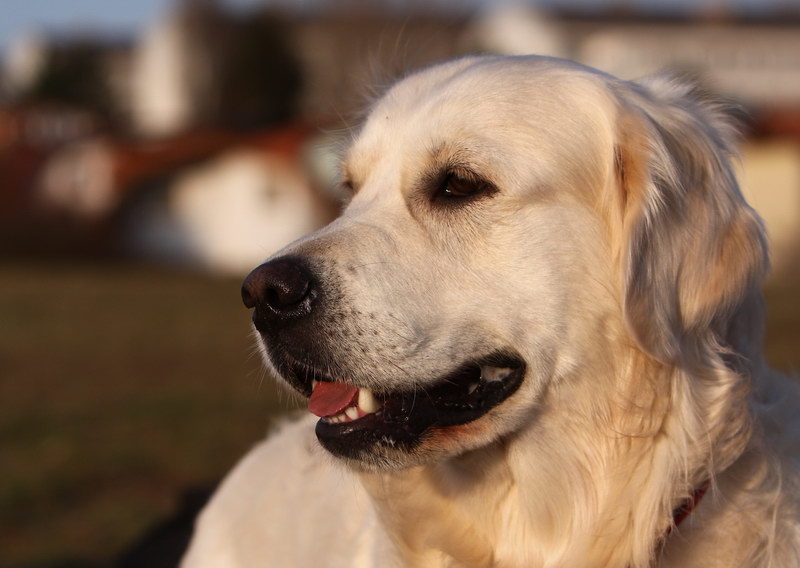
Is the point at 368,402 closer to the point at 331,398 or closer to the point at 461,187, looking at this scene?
the point at 331,398

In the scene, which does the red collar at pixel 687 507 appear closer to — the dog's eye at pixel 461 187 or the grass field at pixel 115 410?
the dog's eye at pixel 461 187

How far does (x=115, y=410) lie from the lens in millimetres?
10453

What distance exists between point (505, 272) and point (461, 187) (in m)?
0.32

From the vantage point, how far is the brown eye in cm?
323

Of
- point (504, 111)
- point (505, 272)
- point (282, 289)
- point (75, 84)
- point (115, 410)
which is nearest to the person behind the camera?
point (282, 289)

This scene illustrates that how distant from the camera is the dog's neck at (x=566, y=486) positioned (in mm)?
3062

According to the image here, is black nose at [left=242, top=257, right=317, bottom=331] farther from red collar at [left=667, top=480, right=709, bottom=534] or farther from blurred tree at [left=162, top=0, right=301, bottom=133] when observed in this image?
blurred tree at [left=162, top=0, right=301, bottom=133]

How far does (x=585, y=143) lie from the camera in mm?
3246

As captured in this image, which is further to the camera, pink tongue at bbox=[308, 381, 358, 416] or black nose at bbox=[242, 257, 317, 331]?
pink tongue at bbox=[308, 381, 358, 416]

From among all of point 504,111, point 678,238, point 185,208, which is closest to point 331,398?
point 504,111

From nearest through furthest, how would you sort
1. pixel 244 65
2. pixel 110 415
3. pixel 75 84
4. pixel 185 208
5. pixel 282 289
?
1. pixel 282 289
2. pixel 110 415
3. pixel 185 208
4. pixel 244 65
5. pixel 75 84

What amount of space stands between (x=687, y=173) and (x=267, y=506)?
194 centimetres

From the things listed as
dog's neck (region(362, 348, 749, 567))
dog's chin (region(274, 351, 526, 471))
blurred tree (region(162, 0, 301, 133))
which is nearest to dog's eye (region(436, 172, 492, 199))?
dog's chin (region(274, 351, 526, 471))

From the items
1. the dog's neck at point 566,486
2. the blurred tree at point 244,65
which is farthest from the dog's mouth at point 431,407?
the blurred tree at point 244,65
